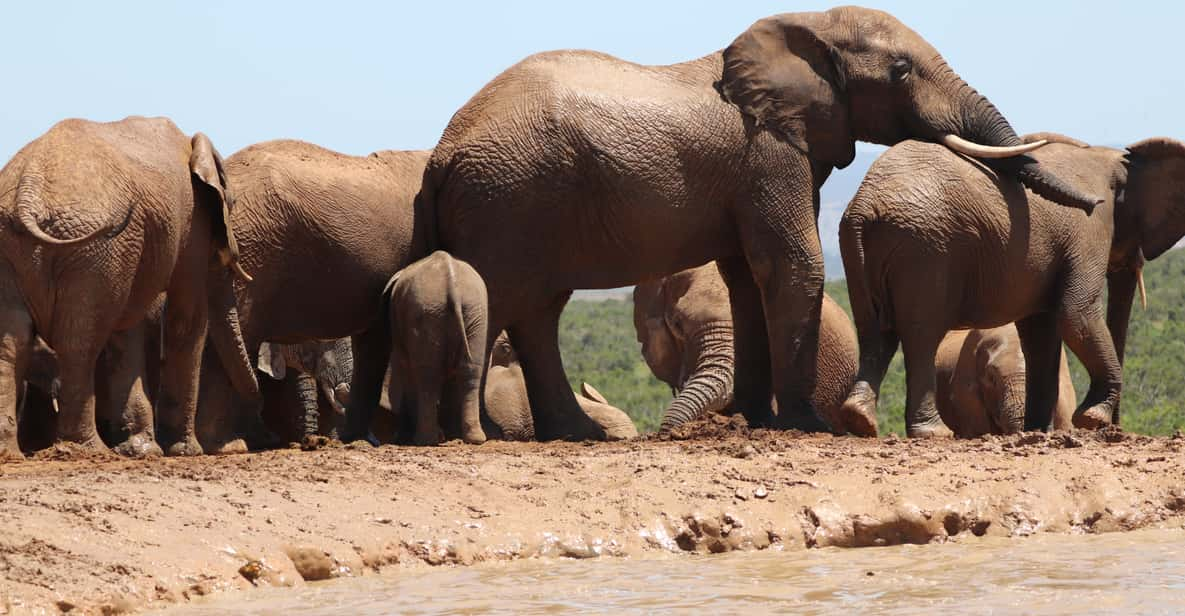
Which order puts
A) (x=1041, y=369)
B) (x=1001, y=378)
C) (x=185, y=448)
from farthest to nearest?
1. (x=1001, y=378)
2. (x=1041, y=369)
3. (x=185, y=448)

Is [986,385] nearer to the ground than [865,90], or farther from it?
nearer to the ground

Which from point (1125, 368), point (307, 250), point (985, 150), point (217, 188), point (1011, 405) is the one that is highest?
point (985, 150)

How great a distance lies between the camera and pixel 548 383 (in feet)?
38.1

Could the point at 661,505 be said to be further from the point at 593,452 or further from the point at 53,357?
the point at 53,357

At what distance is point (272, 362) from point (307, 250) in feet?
8.30

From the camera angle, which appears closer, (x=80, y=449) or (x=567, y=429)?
(x=80, y=449)

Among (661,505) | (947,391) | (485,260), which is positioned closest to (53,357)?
(485,260)

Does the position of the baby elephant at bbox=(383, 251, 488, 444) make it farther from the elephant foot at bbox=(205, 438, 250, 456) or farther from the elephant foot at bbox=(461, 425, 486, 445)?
the elephant foot at bbox=(205, 438, 250, 456)

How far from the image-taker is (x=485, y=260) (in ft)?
36.1

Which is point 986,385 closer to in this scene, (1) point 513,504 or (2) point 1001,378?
(2) point 1001,378

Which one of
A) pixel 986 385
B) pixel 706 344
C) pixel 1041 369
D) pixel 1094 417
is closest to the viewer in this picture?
pixel 1094 417

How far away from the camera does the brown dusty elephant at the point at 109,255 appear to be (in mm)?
8922

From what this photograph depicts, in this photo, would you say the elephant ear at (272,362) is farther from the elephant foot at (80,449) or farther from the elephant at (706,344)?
the elephant foot at (80,449)

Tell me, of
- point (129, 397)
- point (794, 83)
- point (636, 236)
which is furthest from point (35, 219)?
point (794, 83)
